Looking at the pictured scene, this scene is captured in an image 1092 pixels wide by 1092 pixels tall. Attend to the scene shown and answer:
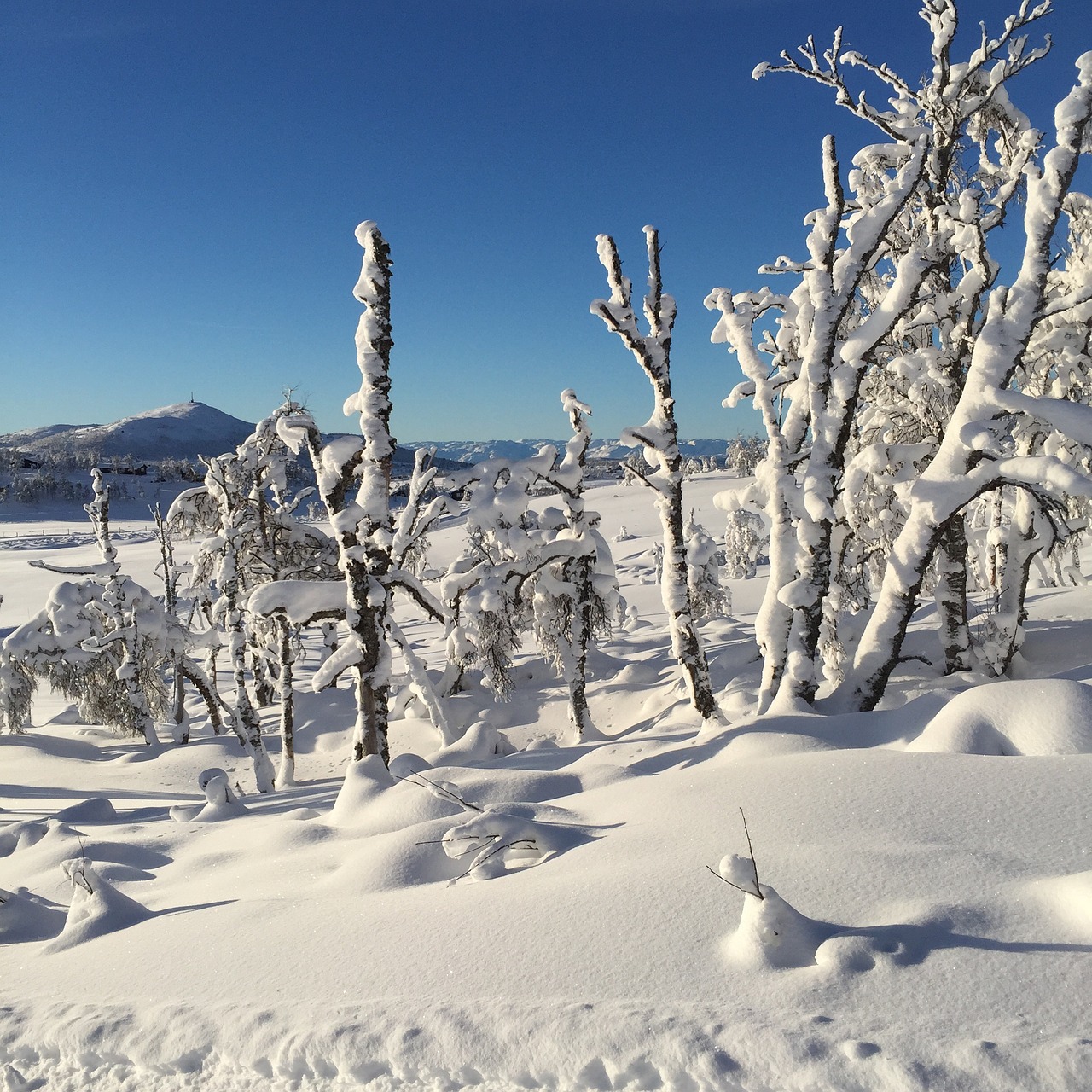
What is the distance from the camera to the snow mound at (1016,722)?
4.97 metres

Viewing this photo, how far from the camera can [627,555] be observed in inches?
1486

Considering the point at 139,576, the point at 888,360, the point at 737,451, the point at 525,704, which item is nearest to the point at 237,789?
the point at 525,704

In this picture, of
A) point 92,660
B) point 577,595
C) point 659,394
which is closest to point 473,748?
point 577,595

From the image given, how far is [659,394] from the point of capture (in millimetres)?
8859

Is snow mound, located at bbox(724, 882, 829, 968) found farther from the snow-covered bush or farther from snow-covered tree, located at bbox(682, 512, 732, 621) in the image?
the snow-covered bush

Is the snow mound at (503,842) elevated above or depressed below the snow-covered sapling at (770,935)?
below

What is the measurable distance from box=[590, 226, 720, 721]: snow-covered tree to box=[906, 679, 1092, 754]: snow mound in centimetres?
381

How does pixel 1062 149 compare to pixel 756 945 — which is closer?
pixel 756 945

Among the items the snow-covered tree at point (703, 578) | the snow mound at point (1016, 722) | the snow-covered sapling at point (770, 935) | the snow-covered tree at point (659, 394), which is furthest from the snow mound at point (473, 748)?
the snow-covered sapling at point (770, 935)

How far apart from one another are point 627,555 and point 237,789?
27.5 metres

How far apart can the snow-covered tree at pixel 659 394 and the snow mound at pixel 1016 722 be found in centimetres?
381

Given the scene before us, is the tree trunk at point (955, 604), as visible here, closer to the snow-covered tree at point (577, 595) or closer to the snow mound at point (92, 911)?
the snow-covered tree at point (577, 595)

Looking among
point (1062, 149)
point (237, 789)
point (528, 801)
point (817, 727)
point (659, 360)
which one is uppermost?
point (1062, 149)

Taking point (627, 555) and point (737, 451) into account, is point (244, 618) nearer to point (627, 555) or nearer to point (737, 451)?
point (627, 555)
